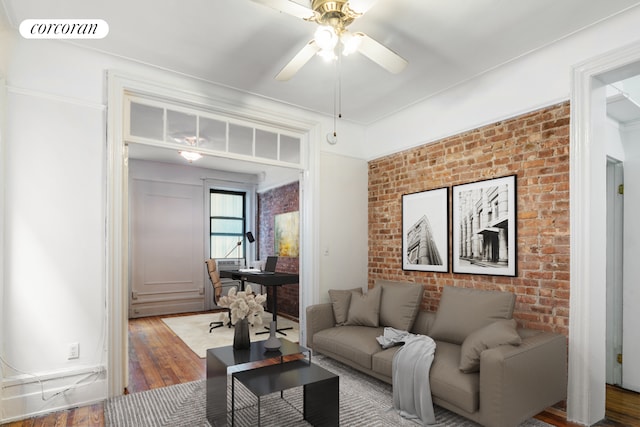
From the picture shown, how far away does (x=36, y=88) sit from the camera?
2861 mm

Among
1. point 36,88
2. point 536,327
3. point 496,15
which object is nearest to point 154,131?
point 36,88

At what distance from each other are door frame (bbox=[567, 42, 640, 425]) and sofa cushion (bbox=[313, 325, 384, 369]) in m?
1.51

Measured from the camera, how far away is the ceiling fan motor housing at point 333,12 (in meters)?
2.13

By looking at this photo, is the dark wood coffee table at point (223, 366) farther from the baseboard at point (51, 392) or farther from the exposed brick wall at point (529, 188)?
the exposed brick wall at point (529, 188)

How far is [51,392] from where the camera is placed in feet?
9.23

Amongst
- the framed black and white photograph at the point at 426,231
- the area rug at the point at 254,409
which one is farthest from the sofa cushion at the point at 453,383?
the framed black and white photograph at the point at 426,231

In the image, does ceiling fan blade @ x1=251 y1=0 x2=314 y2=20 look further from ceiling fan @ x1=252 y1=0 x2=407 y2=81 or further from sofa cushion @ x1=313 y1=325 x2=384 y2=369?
sofa cushion @ x1=313 y1=325 x2=384 y2=369

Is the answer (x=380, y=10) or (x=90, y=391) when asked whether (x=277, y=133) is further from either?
(x=90, y=391)

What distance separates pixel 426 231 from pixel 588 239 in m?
1.54

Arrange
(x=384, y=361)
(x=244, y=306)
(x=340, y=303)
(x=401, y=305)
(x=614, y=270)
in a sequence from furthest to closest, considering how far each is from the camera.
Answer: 1. (x=340, y=303)
2. (x=401, y=305)
3. (x=614, y=270)
4. (x=384, y=361)
5. (x=244, y=306)

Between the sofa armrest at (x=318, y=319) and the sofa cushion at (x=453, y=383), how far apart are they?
4.75ft

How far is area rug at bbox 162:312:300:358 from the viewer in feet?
15.3

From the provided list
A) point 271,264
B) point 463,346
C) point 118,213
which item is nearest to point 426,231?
point 463,346

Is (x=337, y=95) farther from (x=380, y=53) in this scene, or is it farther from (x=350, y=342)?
(x=350, y=342)
